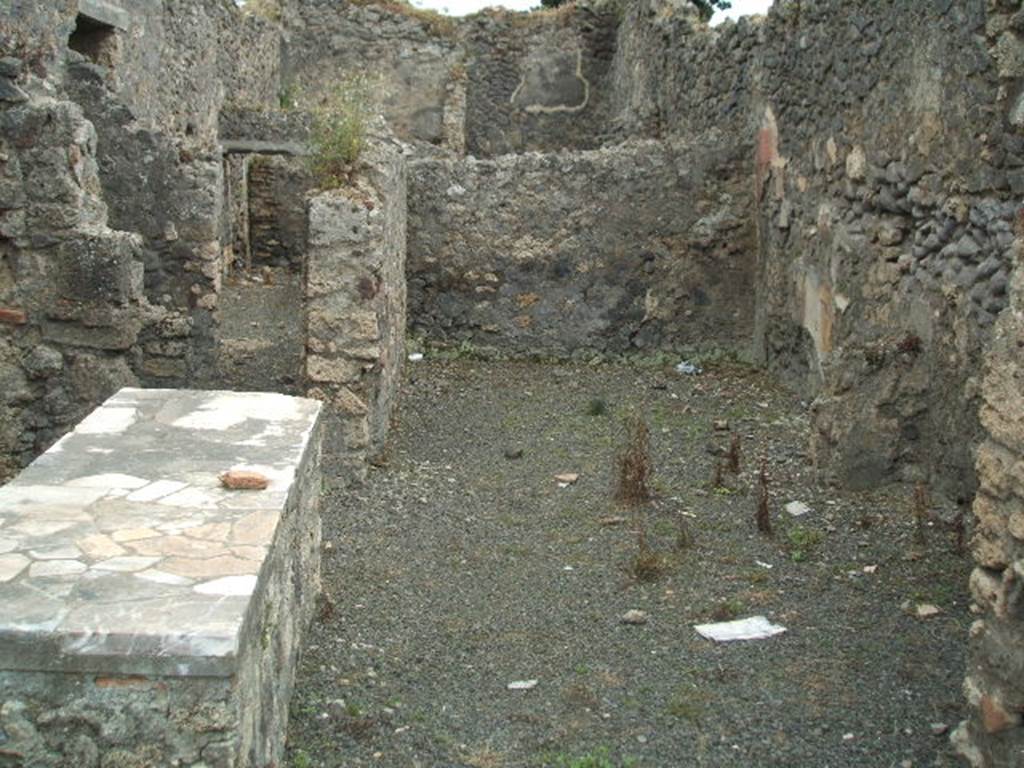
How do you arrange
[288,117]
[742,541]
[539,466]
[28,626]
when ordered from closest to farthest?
[28,626] → [742,541] → [539,466] → [288,117]

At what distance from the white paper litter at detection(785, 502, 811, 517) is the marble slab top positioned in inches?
99.0

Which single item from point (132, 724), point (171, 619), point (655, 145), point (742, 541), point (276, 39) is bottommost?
point (742, 541)

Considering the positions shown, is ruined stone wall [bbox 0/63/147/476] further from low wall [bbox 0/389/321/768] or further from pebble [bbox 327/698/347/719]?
pebble [bbox 327/698/347/719]

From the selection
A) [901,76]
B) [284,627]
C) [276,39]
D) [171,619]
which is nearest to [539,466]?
[901,76]

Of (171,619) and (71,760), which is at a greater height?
(171,619)

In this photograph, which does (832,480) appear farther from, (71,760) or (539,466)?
(71,760)

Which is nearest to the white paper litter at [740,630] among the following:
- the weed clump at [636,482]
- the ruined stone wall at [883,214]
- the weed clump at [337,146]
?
the weed clump at [636,482]

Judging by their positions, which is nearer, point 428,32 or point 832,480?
point 832,480

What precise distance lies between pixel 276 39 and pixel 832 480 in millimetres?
12339

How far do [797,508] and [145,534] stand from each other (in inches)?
144

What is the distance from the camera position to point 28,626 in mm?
2701

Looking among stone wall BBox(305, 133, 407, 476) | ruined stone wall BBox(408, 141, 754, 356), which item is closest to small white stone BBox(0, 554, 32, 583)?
stone wall BBox(305, 133, 407, 476)

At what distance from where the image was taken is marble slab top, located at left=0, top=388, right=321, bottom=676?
2.70 meters

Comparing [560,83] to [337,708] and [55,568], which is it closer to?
[337,708]
